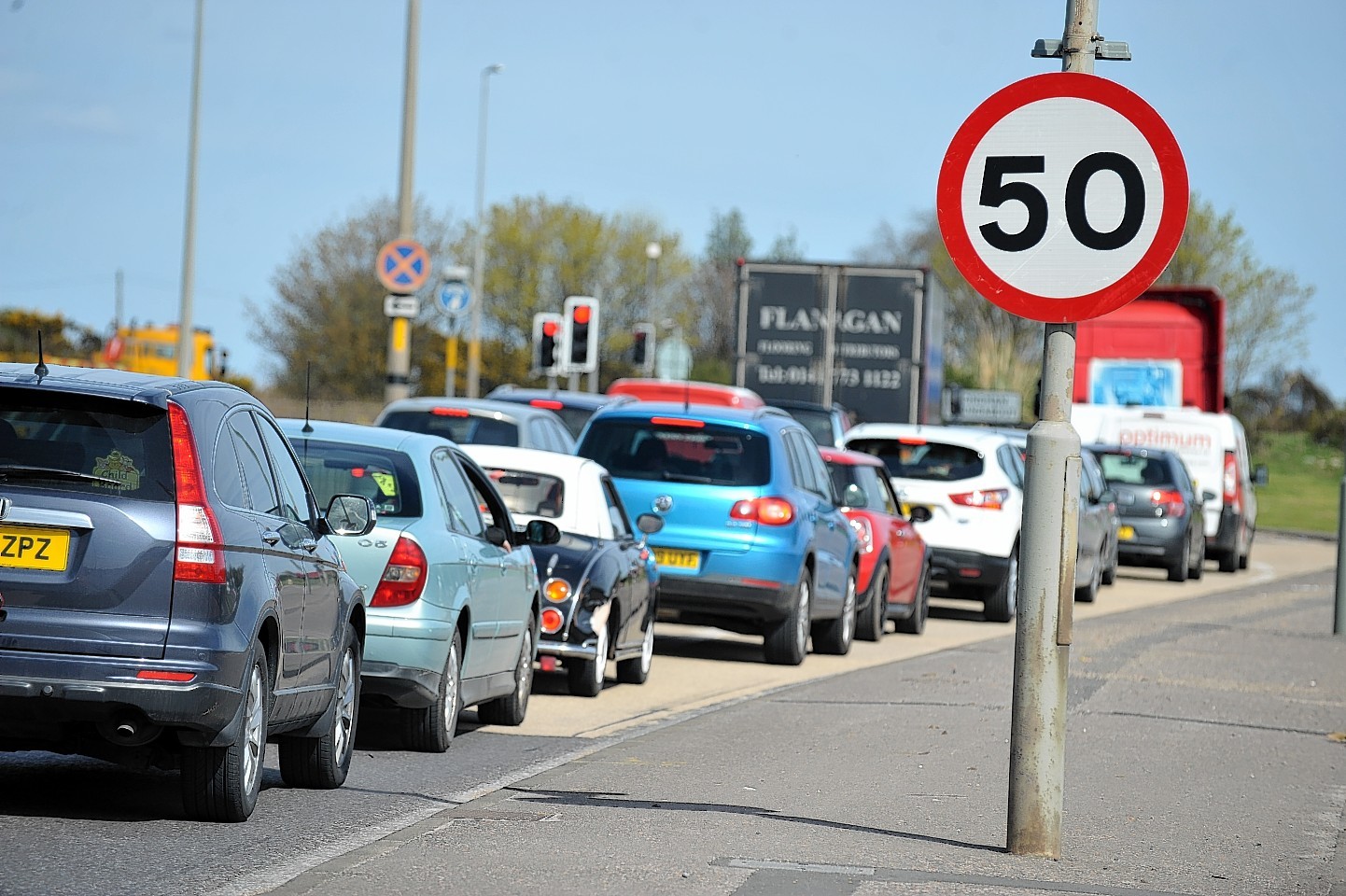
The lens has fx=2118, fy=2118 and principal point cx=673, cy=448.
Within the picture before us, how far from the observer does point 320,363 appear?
236 feet

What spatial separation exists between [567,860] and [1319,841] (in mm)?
3089

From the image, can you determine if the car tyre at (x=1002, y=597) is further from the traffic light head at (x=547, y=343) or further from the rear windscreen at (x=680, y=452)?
the traffic light head at (x=547, y=343)

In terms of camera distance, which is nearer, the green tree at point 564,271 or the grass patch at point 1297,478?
the grass patch at point 1297,478

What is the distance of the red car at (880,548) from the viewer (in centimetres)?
1766

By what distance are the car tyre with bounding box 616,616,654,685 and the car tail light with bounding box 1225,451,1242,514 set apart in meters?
19.6

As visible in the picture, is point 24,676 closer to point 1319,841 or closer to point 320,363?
point 1319,841

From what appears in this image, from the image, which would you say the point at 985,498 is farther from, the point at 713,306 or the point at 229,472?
the point at 713,306

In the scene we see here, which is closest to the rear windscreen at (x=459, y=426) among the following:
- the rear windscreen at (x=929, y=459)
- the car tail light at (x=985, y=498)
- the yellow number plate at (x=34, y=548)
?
the rear windscreen at (x=929, y=459)

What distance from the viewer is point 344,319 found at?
235ft

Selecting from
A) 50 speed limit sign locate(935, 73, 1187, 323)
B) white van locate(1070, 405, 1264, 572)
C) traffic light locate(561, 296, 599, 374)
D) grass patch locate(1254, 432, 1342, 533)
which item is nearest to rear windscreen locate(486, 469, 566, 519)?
50 speed limit sign locate(935, 73, 1187, 323)

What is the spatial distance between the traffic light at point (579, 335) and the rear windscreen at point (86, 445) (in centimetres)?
2518

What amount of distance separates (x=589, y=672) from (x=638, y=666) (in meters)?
1.20

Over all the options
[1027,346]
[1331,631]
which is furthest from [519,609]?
[1027,346]

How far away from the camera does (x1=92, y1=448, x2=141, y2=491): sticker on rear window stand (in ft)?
22.7
